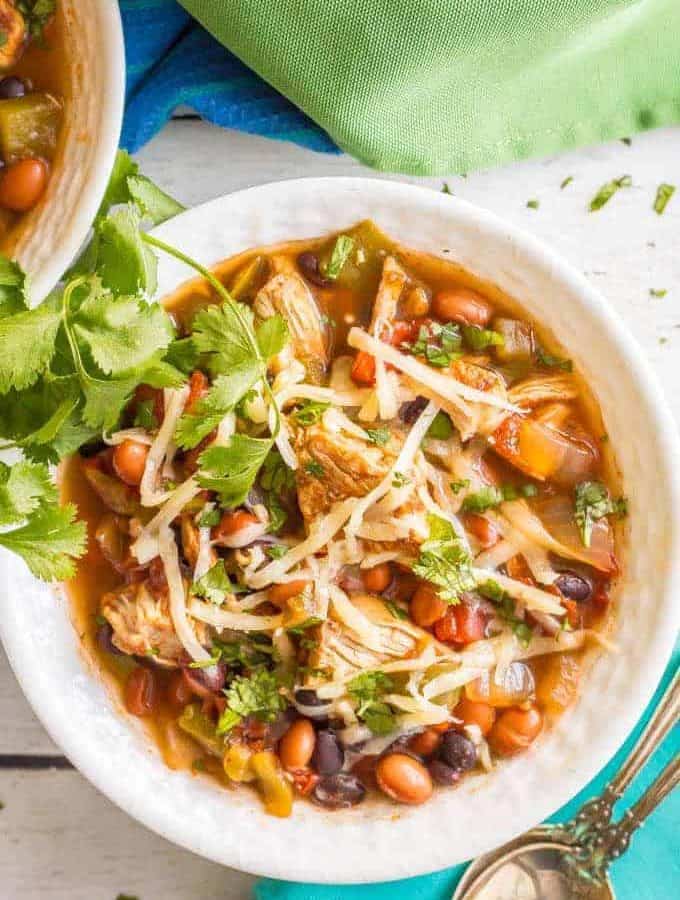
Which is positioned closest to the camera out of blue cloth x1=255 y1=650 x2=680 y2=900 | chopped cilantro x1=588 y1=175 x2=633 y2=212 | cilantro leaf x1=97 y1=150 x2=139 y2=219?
cilantro leaf x1=97 y1=150 x2=139 y2=219

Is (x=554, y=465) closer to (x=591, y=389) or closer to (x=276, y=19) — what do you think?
(x=591, y=389)

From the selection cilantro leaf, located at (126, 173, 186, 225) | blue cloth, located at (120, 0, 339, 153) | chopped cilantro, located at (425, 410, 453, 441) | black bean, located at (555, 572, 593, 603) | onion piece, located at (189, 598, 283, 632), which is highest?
blue cloth, located at (120, 0, 339, 153)

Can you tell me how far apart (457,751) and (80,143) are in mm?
1998

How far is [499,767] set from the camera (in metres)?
3.21

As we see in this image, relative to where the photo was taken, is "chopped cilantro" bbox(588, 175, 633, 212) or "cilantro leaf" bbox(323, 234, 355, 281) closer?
"cilantro leaf" bbox(323, 234, 355, 281)

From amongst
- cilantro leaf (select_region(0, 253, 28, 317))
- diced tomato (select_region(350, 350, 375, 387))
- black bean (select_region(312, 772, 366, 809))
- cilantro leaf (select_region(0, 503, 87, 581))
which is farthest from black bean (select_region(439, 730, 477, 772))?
cilantro leaf (select_region(0, 253, 28, 317))

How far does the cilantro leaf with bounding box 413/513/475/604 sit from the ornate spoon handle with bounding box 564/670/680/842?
2.73 ft

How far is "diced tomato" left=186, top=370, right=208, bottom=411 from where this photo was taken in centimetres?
303

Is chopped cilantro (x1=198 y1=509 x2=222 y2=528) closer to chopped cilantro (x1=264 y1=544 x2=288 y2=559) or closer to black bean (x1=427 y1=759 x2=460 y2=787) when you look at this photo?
chopped cilantro (x1=264 y1=544 x2=288 y2=559)

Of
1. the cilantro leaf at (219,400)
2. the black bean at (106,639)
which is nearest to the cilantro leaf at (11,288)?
the cilantro leaf at (219,400)

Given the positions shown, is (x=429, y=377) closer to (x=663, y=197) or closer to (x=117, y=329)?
(x=117, y=329)

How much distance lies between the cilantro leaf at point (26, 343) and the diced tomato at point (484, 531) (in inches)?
48.5

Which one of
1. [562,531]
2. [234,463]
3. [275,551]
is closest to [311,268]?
[234,463]

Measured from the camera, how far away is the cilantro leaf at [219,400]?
2.74 m
